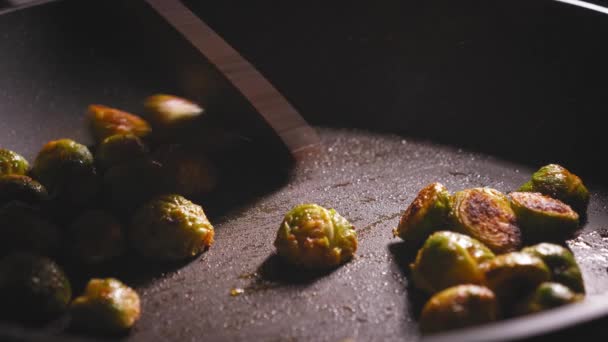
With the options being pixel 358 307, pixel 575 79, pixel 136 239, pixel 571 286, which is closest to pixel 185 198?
pixel 136 239

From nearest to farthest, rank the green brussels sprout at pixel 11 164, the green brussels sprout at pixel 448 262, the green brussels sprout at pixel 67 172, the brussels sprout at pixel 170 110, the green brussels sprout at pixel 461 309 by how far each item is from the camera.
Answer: the green brussels sprout at pixel 461 309 < the green brussels sprout at pixel 448 262 < the green brussels sprout at pixel 67 172 < the green brussels sprout at pixel 11 164 < the brussels sprout at pixel 170 110

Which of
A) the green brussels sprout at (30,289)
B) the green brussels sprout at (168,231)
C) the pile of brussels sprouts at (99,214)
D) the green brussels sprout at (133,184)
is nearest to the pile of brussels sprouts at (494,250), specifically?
the green brussels sprout at (168,231)

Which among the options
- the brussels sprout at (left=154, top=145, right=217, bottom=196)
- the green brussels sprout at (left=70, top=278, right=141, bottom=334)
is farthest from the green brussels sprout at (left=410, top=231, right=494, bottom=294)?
the brussels sprout at (left=154, top=145, right=217, bottom=196)

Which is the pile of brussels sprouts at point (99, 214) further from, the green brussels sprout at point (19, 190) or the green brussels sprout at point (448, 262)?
the green brussels sprout at point (448, 262)

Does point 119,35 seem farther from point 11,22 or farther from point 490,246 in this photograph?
point 490,246

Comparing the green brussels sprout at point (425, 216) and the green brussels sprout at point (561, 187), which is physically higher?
the green brussels sprout at point (561, 187)

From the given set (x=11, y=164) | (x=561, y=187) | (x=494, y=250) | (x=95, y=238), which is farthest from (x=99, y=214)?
(x=561, y=187)

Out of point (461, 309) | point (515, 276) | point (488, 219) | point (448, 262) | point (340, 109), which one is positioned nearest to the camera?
point (461, 309)

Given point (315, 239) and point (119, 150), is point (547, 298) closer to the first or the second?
point (315, 239)
